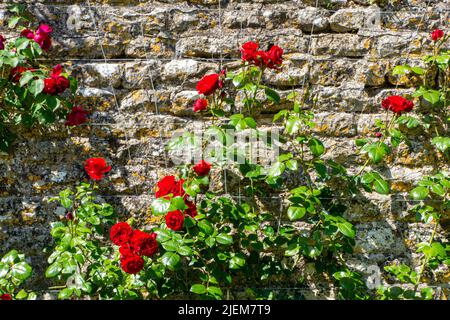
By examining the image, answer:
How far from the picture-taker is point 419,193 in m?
2.48

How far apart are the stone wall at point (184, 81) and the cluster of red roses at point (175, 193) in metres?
0.35

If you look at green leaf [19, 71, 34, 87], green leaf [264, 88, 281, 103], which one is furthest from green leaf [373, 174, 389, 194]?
green leaf [19, 71, 34, 87]

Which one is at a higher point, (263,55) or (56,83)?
(263,55)

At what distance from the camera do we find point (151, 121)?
2684mm

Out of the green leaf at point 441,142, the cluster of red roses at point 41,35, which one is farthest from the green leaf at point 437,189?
the cluster of red roses at point 41,35

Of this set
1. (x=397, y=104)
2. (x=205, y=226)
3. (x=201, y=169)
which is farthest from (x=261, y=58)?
(x=205, y=226)

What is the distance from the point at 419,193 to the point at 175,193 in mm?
1214

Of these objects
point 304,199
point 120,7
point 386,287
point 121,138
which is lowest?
point 386,287

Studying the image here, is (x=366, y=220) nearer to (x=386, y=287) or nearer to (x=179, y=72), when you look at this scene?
(x=386, y=287)

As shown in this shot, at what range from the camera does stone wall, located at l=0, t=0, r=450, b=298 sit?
2635 mm

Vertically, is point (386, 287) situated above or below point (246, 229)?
below

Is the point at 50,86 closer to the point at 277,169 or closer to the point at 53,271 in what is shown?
the point at 53,271
